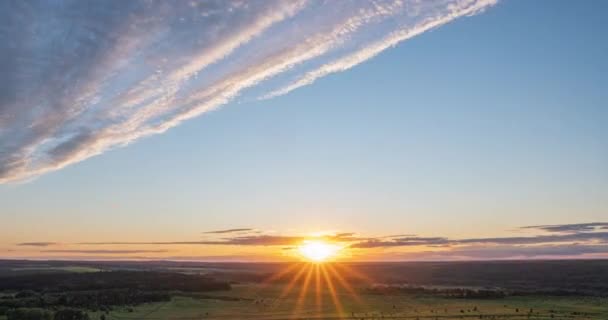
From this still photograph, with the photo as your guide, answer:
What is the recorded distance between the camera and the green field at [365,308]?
78625 millimetres

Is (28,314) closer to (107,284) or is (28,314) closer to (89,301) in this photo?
(89,301)

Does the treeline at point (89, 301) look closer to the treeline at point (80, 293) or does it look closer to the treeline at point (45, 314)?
the treeline at point (80, 293)

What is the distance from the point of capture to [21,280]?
158 m

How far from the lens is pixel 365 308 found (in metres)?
89.3

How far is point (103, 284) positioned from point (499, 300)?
8567 centimetres

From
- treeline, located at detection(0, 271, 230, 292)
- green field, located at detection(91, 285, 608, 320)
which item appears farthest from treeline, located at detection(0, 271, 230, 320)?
green field, located at detection(91, 285, 608, 320)

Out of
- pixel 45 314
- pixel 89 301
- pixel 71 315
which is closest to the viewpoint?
pixel 71 315

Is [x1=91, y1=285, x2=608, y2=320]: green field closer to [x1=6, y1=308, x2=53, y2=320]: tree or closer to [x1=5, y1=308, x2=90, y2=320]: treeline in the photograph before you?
[x1=5, y1=308, x2=90, y2=320]: treeline

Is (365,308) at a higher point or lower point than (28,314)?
lower

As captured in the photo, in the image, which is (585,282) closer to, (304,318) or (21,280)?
(304,318)

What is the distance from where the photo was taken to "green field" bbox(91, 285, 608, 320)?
258 ft

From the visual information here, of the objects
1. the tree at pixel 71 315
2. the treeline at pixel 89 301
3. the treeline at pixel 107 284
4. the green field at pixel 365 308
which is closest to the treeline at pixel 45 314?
the tree at pixel 71 315

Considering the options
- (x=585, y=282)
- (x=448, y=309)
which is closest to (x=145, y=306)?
(x=448, y=309)

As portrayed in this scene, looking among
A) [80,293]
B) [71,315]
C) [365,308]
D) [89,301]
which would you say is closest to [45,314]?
[71,315]
